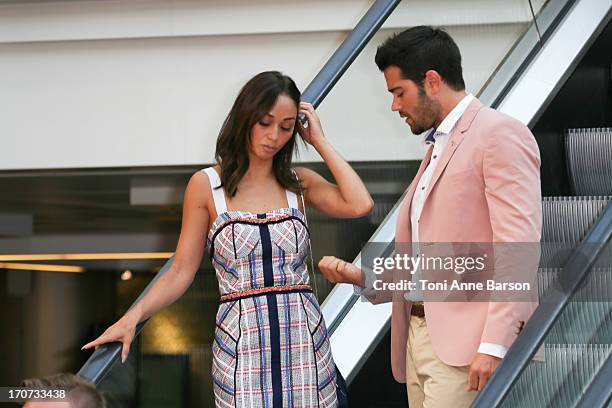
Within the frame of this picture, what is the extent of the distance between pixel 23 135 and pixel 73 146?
0.34m

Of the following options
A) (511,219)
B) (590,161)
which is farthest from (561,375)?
(590,161)

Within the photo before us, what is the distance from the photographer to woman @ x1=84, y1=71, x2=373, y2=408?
2633 mm

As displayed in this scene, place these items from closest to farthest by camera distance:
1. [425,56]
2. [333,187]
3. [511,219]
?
1. [511,219]
2. [425,56]
3. [333,187]

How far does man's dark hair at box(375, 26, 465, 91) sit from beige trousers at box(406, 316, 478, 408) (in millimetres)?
660

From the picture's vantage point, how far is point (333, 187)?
2.95m

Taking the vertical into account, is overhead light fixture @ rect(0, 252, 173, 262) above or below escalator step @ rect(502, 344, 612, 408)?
above

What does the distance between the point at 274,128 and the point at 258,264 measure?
1.24ft

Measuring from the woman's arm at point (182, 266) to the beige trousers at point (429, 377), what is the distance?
65 centimetres

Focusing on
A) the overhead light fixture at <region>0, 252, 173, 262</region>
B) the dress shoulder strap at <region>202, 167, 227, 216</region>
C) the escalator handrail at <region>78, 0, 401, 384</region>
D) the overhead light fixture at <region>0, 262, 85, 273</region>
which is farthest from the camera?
the overhead light fixture at <region>0, 262, 85, 273</region>

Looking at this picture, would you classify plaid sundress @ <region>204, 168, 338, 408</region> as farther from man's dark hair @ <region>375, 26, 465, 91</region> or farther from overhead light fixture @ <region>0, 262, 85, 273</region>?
overhead light fixture @ <region>0, 262, 85, 273</region>

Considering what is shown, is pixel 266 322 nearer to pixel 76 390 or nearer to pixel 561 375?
pixel 561 375

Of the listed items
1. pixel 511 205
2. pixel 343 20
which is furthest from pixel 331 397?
pixel 343 20

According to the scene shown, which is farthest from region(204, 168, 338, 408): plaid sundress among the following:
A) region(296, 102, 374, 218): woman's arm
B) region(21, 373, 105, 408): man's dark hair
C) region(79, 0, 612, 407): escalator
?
region(21, 373, 105, 408): man's dark hair

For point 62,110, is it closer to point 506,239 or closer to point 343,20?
point 343,20
